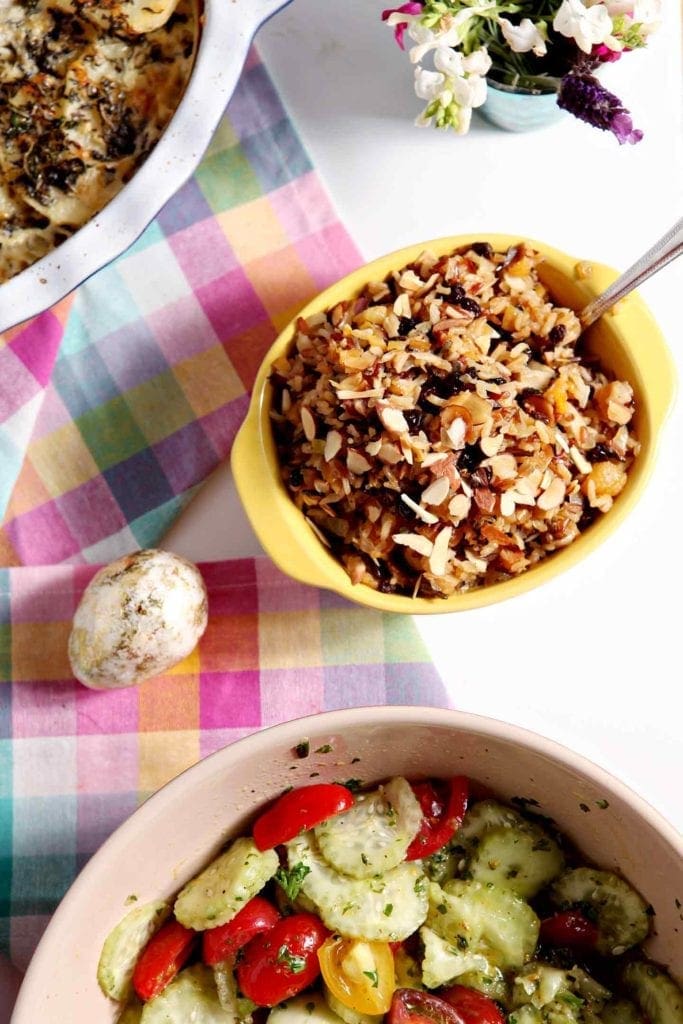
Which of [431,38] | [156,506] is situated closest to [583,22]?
[431,38]

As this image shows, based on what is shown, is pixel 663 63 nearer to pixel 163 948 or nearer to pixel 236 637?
pixel 236 637

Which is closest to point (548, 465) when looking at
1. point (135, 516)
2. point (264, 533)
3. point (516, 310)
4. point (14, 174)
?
point (516, 310)

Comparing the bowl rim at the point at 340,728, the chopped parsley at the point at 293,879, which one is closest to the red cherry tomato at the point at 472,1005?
the chopped parsley at the point at 293,879

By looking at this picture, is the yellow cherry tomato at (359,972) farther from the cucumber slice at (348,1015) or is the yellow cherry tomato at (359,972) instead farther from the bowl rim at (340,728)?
the bowl rim at (340,728)

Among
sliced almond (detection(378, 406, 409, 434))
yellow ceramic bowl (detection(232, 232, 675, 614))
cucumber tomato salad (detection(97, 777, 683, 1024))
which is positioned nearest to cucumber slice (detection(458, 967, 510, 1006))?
cucumber tomato salad (detection(97, 777, 683, 1024))

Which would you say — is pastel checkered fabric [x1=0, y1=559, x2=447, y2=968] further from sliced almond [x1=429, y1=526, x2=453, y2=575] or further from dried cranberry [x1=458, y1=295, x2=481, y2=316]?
dried cranberry [x1=458, y1=295, x2=481, y2=316]

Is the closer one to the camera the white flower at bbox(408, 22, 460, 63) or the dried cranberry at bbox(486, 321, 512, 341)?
the white flower at bbox(408, 22, 460, 63)
